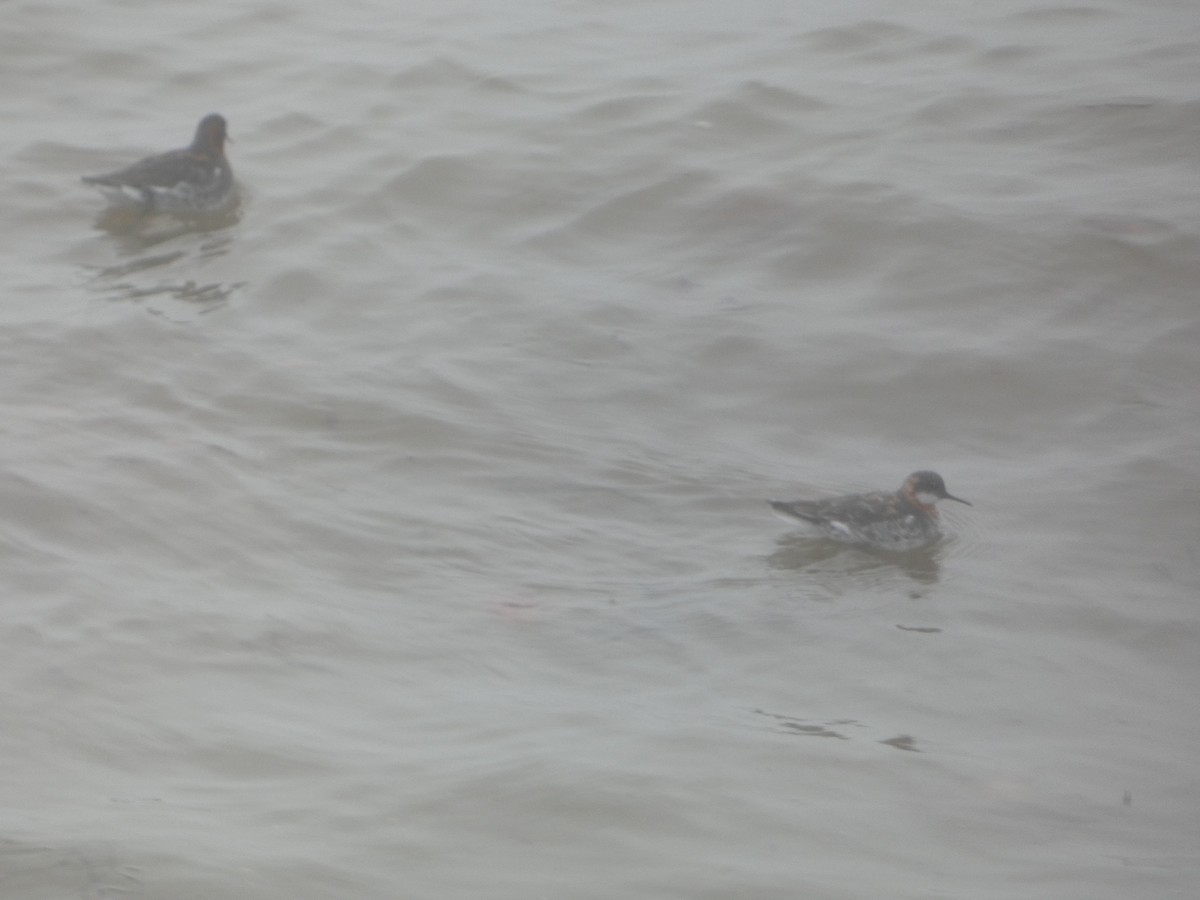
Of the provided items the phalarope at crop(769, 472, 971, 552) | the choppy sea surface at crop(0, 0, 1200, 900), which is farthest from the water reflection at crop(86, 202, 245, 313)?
the phalarope at crop(769, 472, 971, 552)

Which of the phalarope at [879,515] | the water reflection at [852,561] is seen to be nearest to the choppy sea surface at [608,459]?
the water reflection at [852,561]

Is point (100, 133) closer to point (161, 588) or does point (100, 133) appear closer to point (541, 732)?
point (161, 588)

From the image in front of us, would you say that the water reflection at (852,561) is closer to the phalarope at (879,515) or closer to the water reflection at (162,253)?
the phalarope at (879,515)

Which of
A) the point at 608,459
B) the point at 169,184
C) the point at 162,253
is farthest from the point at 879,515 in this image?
the point at 169,184

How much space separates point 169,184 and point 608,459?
4.67 meters

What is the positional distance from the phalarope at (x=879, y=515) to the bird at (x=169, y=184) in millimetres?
5525

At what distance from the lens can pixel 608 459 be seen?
8859 mm

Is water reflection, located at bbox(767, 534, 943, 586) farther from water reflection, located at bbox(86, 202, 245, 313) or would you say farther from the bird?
the bird

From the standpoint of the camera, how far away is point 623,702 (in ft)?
20.9

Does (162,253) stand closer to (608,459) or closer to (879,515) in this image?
(608,459)

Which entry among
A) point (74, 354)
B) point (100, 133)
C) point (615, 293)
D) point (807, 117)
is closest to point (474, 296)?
point (615, 293)

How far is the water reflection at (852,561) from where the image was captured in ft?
26.3

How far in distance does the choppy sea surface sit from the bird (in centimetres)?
18

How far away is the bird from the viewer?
11.9 metres
